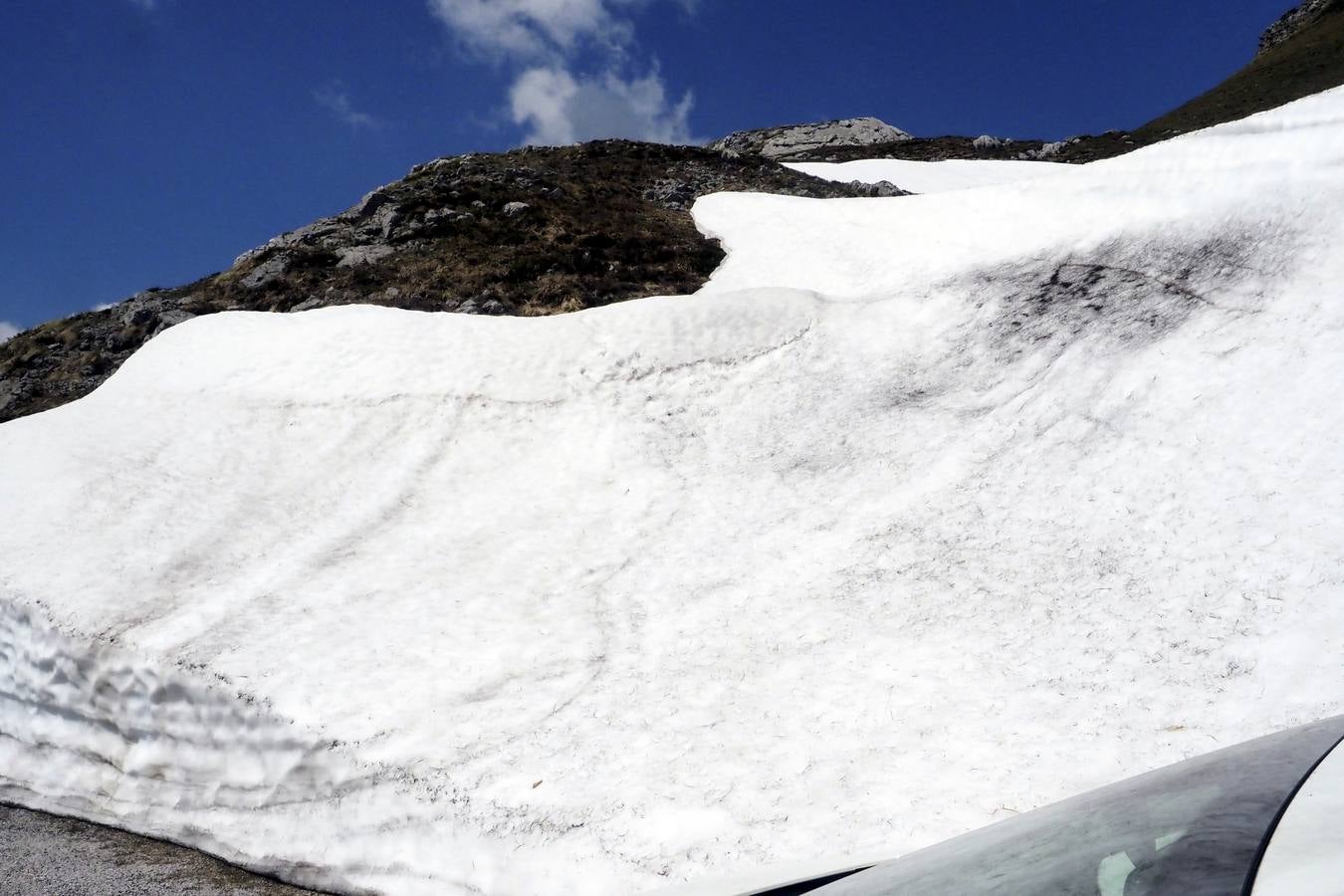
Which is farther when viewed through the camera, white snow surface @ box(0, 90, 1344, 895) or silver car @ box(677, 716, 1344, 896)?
white snow surface @ box(0, 90, 1344, 895)

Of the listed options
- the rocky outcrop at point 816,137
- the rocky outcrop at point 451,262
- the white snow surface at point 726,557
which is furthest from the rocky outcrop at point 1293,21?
the white snow surface at point 726,557

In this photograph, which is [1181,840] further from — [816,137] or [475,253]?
[816,137]

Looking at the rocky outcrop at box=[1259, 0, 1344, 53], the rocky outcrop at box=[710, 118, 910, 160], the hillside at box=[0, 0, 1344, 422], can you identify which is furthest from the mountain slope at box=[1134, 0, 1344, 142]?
the hillside at box=[0, 0, 1344, 422]

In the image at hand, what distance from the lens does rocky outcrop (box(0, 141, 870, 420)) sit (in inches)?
890

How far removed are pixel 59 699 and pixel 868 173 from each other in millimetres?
39291

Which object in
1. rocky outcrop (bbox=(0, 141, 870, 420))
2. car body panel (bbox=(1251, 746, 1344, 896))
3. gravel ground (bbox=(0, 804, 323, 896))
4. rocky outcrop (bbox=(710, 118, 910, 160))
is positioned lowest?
gravel ground (bbox=(0, 804, 323, 896))

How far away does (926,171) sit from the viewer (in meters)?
41.6

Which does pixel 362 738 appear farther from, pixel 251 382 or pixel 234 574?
pixel 251 382

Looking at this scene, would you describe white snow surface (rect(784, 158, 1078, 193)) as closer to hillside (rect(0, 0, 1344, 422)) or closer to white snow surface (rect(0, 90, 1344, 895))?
hillside (rect(0, 0, 1344, 422))

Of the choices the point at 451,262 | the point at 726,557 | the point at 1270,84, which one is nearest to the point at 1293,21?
the point at 1270,84

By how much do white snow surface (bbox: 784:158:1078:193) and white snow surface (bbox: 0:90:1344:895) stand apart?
985 inches

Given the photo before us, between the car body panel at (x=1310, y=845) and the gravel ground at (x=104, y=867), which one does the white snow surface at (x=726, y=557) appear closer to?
the gravel ground at (x=104, y=867)

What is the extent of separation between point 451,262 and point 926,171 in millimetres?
26404

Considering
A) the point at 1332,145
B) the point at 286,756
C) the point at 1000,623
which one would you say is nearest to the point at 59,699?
the point at 286,756
